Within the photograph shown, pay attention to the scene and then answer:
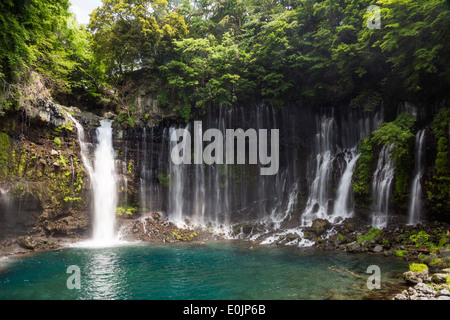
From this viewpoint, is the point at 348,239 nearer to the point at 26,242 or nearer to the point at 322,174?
the point at 322,174

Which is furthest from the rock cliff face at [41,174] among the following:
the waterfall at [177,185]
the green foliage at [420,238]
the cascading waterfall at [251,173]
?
the green foliage at [420,238]

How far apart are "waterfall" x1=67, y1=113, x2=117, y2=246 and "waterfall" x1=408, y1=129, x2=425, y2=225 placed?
55.1 feet

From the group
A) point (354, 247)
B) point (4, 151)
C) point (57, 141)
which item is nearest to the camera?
point (354, 247)

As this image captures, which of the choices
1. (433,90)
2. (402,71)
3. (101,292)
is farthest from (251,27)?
(101,292)

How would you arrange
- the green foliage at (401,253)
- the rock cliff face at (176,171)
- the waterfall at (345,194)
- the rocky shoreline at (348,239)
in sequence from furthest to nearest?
1. the waterfall at (345,194)
2. the rock cliff face at (176,171)
3. the green foliage at (401,253)
4. the rocky shoreline at (348,239)

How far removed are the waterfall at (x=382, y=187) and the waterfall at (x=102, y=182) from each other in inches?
612

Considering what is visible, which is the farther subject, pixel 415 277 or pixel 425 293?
pixel 415 277

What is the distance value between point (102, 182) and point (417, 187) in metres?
18.5

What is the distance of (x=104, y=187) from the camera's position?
720 inches

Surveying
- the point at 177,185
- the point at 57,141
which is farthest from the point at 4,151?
the point at 177,185

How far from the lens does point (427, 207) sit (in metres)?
13.3

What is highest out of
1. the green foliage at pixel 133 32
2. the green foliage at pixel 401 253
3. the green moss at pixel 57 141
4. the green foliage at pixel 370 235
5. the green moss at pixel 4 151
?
the green foliage at pixel 133 32

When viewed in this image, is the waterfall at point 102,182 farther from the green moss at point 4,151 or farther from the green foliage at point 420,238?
the green foliage at point 420,238

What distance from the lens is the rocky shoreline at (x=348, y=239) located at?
25.6 ft
